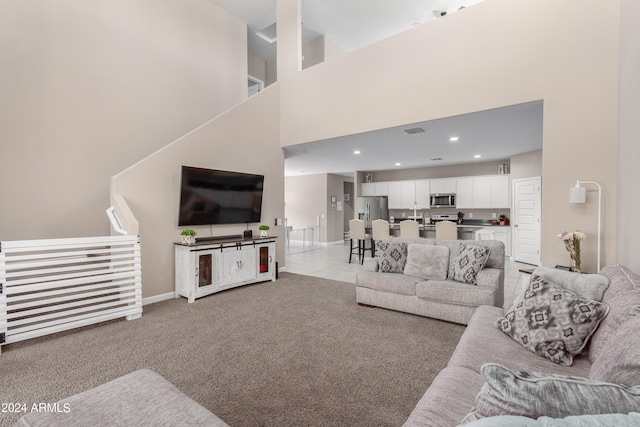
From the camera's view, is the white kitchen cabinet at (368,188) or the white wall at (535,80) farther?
the white kitchen cabinet at (368,188)

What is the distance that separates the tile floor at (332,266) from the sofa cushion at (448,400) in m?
3.60

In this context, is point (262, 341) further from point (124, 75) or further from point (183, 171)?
point (124, 75)

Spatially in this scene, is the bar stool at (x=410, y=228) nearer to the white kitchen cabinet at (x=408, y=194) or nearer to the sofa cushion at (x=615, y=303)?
the white kitchen cabinet at (x=408, y=194)

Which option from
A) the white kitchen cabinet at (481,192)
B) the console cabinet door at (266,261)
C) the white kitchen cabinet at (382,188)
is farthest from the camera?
the white kitchen cabinet at (382,188)

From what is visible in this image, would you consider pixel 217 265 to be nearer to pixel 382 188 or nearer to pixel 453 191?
pixel 382 188

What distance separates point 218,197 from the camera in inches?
196

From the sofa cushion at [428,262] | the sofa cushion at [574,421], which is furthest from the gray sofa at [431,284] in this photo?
the sofa cushion at [574,421]

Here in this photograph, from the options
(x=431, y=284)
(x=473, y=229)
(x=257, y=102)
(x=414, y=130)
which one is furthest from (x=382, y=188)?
(x=431, y=284)

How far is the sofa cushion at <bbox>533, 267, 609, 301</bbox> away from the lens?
1964mm

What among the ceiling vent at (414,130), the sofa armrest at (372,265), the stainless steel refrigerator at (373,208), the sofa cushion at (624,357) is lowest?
the sofa armrest at (372,265)

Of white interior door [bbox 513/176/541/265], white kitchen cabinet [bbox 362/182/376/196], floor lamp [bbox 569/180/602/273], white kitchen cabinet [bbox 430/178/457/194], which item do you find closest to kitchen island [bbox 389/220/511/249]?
white interior door [bbox 513/176/541/265]

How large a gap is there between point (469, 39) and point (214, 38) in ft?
16.5

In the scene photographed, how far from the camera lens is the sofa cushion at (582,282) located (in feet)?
6.44

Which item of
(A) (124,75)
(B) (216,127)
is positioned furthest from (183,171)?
(A) (124,75)
